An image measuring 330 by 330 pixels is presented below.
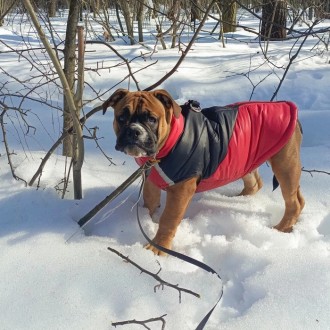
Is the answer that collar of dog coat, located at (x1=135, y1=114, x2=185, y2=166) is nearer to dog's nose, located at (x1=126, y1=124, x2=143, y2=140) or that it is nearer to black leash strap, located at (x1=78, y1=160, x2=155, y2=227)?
black leash strap, located at (x1=78, y1=160, x2=155, y2=227)

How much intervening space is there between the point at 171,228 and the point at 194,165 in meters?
0.35

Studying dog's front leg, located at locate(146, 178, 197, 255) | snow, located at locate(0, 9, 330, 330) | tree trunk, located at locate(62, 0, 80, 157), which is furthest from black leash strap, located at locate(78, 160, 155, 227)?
tree trunk, located at locate(62, 0, 80, 157)

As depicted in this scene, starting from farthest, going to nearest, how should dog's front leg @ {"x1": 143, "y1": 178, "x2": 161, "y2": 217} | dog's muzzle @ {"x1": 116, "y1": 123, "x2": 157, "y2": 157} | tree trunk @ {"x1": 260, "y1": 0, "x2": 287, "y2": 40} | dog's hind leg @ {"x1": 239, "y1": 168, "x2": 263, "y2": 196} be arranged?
dog's hind leg @ {"x1": 239, "y1": 168, "x2": 263, "y2": 196} → dog's front leg @ {"x1": 143, "y1": 178, "x2": 161, "y2": 217} → tree trunk @ {"x1": 260, "y1": 0, "x2": 287, "y2": 40} → dog's muzzle @ {"x1": 116, "y1": 123, "x2": 157, "y2": 157}

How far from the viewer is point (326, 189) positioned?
9.06ft

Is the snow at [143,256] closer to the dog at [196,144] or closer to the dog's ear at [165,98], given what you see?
the dog at [196,144]

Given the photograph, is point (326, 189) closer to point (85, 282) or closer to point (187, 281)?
point (187, 281)

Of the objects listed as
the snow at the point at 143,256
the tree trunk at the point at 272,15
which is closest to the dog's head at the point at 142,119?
the snow at the point at 143,256

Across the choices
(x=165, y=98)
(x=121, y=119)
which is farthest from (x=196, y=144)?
(x=121, y=119)

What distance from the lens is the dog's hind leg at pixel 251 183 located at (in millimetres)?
2717

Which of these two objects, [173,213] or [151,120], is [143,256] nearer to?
[173,213]

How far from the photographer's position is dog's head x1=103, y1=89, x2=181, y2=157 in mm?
1920

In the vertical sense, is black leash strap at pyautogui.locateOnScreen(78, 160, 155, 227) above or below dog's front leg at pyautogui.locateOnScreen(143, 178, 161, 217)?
above

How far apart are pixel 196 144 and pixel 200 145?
3cm

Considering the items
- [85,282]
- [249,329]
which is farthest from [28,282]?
[249,329]
